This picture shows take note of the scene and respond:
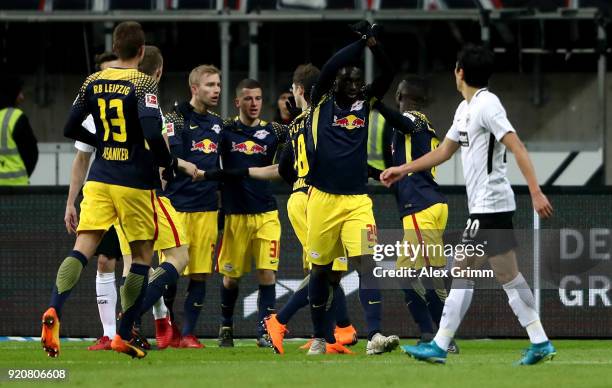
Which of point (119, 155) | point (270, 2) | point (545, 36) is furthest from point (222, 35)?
point (119, 155)

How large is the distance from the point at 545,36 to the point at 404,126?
1277 centimetres

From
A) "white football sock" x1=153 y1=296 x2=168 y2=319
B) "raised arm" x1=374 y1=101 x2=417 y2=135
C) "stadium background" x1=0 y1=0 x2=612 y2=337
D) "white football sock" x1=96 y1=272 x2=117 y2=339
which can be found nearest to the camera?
"raised arm" x1=374 y1=101 x2=417 y2=135

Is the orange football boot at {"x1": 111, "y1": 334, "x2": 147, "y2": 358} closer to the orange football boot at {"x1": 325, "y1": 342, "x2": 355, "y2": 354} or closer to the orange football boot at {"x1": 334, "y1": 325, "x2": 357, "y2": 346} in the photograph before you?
the orange football boot at {"x1": 325, "y1": 342, "x2": 355, "y2": 354}

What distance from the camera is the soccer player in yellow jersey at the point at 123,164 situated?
424 inches

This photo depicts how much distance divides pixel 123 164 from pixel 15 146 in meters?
4.94

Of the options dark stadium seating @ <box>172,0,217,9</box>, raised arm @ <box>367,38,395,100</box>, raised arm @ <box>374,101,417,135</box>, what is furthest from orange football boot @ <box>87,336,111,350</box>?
dark stadium seating @ <box>172,0,217,9</box>

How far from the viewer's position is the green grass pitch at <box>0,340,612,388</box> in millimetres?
9180

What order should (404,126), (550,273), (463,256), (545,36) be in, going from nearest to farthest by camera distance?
(463,256) < (404,126) < (550,273) < (545,36)

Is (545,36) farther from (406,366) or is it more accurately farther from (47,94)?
(406,366)

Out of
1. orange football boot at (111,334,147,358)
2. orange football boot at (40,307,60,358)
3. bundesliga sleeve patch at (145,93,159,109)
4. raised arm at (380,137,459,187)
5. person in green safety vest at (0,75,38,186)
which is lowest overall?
orange football boot at (111,334,147,358)

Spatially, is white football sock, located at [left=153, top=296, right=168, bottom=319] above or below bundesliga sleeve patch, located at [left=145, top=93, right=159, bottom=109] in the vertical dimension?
below

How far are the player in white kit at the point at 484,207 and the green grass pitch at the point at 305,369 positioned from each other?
21cm

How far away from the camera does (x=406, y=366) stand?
10.2 meters

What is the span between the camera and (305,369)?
1009 centimetres
